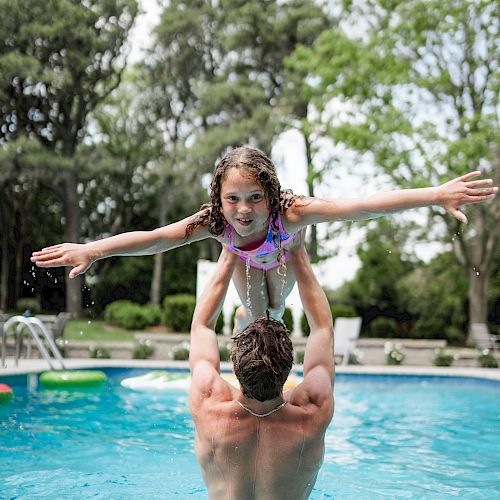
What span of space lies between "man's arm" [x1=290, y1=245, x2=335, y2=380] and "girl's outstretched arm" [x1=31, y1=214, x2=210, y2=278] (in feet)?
1.98

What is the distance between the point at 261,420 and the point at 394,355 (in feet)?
44.2

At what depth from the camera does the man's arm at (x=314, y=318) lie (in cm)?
338

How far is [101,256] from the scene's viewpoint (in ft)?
12.2

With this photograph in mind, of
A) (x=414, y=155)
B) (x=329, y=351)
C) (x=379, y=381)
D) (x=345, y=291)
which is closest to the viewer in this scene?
(x=329, y=351)

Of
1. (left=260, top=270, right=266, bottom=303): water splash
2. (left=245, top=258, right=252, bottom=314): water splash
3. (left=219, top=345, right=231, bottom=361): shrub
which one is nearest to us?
(left=245, top=258, right=252, bottom=314): water splash

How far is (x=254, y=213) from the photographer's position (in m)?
3.64

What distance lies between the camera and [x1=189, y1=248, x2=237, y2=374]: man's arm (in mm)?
3486

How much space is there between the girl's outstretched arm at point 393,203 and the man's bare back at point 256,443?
1.08 m

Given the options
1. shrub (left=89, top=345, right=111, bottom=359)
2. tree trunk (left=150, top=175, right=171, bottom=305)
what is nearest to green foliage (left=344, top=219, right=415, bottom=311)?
tree trunk (left=150, top=175, right=171, bottom=305)

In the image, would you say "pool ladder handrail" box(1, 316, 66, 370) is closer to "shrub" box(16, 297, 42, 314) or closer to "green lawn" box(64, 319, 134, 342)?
"green lawn" box(64, 319, 134, 342)

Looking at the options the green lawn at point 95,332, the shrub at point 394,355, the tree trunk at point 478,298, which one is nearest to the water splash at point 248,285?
the shrub at point 394,355

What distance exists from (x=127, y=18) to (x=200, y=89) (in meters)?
4.19

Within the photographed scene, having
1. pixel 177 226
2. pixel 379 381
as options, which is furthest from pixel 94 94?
pixel 177 226

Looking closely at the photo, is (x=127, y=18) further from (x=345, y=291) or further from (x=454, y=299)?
(x=454, y=299)
